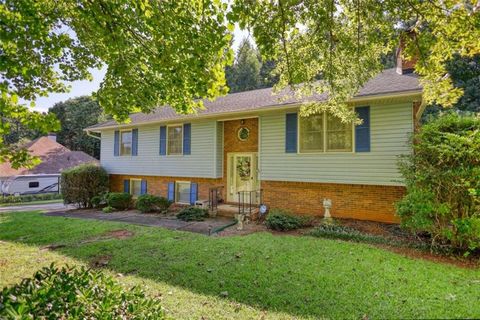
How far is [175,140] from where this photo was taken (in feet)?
42.9

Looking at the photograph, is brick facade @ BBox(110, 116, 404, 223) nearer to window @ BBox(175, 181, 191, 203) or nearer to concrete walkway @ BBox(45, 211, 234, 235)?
window @ BBox(175, 181, 191, 203)

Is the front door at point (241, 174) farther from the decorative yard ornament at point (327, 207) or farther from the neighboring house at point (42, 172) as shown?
the neighboring house at point (42, 172)

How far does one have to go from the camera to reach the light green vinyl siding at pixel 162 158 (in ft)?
38.9

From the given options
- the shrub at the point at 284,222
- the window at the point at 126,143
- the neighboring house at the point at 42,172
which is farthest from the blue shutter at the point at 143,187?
the neighboring house at the point at 42,172

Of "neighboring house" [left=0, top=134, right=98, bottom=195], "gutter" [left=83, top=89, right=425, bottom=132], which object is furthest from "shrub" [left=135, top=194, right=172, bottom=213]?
"neighboring house" [left=0, top=134, right=98, bottom=195]

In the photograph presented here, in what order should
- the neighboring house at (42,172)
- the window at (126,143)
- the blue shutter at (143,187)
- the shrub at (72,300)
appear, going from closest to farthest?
the shrub at (72,300) → the blue shutter at (143,187) → the window at (126,143) → the neighboring house at (42,172)

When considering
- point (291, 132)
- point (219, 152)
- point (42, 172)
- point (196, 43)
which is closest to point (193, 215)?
point (219, 152)

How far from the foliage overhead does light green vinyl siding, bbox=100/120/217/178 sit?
635 centimetres

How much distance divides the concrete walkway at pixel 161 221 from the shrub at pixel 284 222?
5.60 ft

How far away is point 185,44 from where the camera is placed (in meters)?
4.18

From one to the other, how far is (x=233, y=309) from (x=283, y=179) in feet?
21.8

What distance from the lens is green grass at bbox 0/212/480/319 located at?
370 cm

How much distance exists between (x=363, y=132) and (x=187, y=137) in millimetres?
7613

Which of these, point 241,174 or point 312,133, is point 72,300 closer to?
point 312,133
